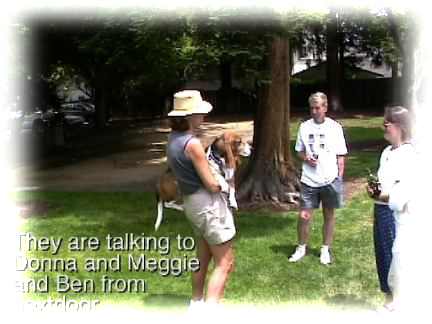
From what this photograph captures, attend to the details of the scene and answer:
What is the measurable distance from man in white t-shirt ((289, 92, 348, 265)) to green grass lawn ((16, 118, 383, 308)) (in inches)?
17.5

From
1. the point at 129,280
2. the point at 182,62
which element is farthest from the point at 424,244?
the point at 182,62

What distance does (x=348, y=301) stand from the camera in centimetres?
529

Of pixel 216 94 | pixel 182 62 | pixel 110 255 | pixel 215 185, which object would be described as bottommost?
pixel 216 94

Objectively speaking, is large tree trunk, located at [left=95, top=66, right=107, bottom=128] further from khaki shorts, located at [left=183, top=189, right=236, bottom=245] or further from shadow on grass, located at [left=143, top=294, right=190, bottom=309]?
khaki shorts, located at [left=183, top=189, right=236, bottom=245]

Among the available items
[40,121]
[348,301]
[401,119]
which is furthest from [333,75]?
[401,119]

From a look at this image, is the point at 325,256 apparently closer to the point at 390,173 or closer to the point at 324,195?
the point at 324,195

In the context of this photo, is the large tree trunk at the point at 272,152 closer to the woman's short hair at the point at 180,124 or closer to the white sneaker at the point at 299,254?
the white sneaker at the point at 299,254

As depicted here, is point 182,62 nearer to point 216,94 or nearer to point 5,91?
point 5,91

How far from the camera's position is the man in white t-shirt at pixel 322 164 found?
6.26 meters

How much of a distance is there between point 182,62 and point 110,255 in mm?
2684

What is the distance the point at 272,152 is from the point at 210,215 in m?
5.57

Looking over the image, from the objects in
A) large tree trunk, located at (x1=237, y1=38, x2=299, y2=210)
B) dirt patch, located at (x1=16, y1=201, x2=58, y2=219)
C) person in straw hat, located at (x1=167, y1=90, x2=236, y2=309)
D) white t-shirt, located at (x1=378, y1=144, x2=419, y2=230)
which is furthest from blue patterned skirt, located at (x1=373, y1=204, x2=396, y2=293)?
dirt patch, located at (x1=16, y1=201, x2=58, y2=219)

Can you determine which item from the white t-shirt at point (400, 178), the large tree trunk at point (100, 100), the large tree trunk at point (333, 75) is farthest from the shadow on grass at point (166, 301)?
the large tree trunk at point (333, 75)

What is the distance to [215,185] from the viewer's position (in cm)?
457
